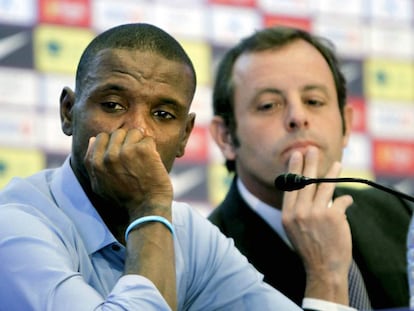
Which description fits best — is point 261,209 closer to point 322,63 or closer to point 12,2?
point 322,63

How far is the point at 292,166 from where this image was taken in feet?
7.77

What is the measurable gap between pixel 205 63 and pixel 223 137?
804 millimetres

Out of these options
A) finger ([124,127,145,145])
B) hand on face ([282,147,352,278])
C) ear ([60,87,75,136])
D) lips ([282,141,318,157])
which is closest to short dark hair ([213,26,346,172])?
lips ([282,141,318,157])

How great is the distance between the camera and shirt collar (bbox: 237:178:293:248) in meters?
2.51

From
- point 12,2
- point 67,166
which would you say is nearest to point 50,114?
point 12,2

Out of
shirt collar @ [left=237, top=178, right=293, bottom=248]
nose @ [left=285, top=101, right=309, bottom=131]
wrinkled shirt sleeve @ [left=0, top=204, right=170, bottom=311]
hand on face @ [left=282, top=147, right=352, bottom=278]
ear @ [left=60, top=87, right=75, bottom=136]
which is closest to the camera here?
wrinkled shirt sleeve @ [left=0, top=204, right=170, bottom=311]

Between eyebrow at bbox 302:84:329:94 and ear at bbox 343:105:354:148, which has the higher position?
eyebrow at bbox 302:84:329:94

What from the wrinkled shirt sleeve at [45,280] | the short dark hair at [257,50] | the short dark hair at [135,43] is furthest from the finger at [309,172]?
the wrinkled shirt sleeve at [45,280]

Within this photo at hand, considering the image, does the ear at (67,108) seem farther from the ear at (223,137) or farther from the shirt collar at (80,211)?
the ear at (223,137)

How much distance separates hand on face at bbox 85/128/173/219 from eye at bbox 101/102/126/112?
66mm

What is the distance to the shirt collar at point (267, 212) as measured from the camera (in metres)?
2.51

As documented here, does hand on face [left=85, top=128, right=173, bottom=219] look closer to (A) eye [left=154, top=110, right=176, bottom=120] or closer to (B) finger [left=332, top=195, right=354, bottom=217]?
(A) eye [left=154, top=110, right=176, bottom=120]

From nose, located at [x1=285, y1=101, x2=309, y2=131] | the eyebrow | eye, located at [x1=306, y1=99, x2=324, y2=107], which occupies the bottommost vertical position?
nose, located at [x1=285, y1=101, x2=309, y2=131]

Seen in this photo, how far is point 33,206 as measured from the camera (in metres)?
1.64
